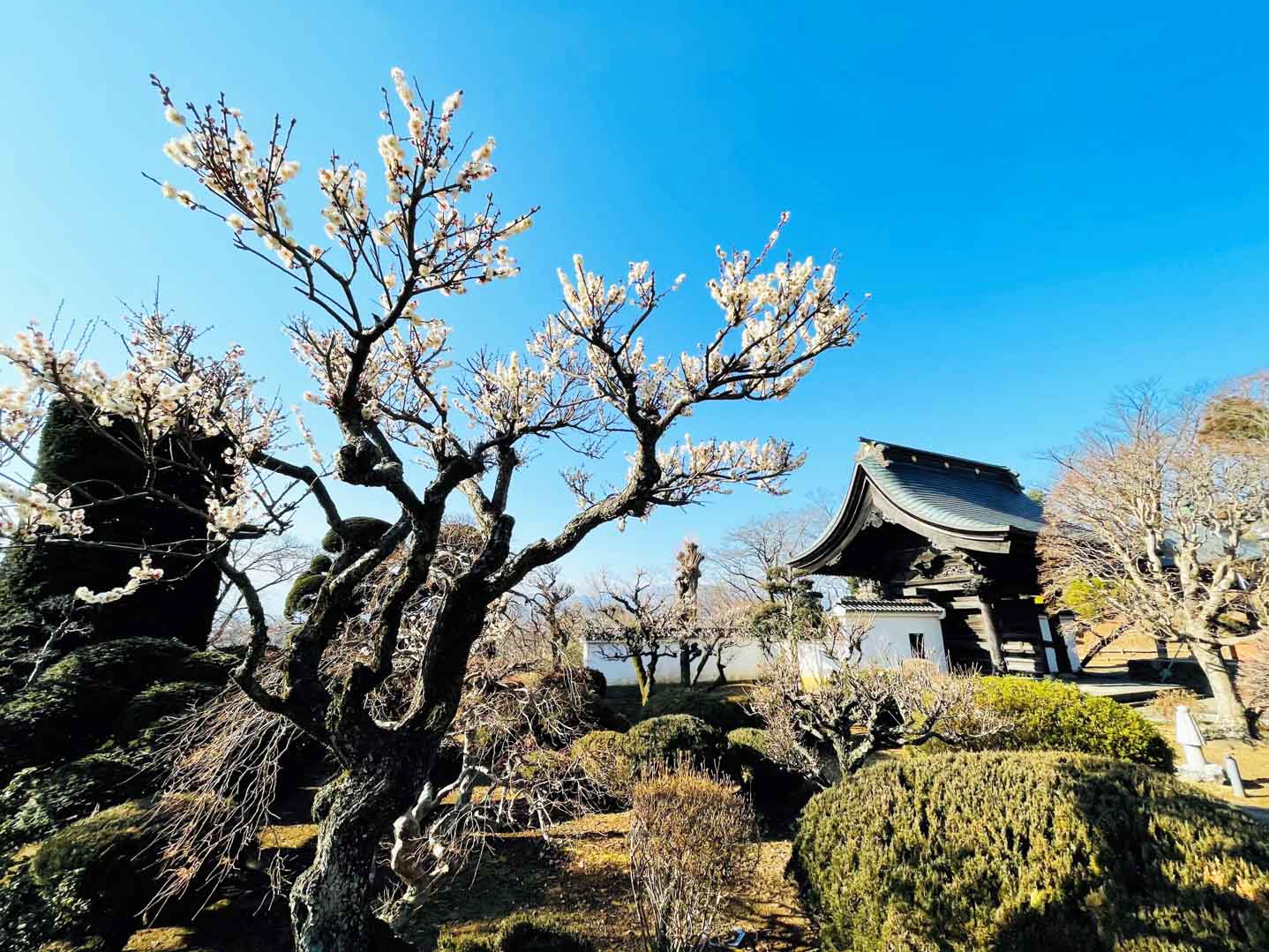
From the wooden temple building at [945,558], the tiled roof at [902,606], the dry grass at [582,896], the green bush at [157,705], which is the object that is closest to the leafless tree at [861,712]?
the dry grass at [582,896]

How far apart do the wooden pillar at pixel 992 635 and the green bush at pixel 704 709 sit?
17.0 feet

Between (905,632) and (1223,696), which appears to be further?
(905,632)

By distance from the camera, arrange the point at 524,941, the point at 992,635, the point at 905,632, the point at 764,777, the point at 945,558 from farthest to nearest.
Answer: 1. the point at 905,632
2. the point at 945,558
3. the point at 992,635
4. the point at 764,777
5. the point at 524,941

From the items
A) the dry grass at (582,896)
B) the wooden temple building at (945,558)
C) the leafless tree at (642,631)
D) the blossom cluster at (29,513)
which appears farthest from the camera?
the leafless tree at (642,631)

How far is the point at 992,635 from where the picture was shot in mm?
10797

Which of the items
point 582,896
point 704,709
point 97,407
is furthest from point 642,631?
point 97,407

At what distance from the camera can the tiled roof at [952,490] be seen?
1132 centimetres

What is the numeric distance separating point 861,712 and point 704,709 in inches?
162

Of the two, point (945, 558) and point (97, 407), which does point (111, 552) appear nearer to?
point (97, 407)

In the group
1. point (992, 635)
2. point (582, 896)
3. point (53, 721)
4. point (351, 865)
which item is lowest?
point (582, 896)

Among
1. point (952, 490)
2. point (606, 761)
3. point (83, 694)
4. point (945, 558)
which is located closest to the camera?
point (83, 694)

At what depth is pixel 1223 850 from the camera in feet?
8.48

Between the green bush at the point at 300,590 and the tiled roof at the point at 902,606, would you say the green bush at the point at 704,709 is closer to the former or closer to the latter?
the tiled roof at the point at 902,606

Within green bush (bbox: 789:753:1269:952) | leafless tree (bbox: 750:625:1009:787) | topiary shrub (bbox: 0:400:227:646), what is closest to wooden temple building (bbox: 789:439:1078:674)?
leafless tree (bbox: 750:625:1009:787)
